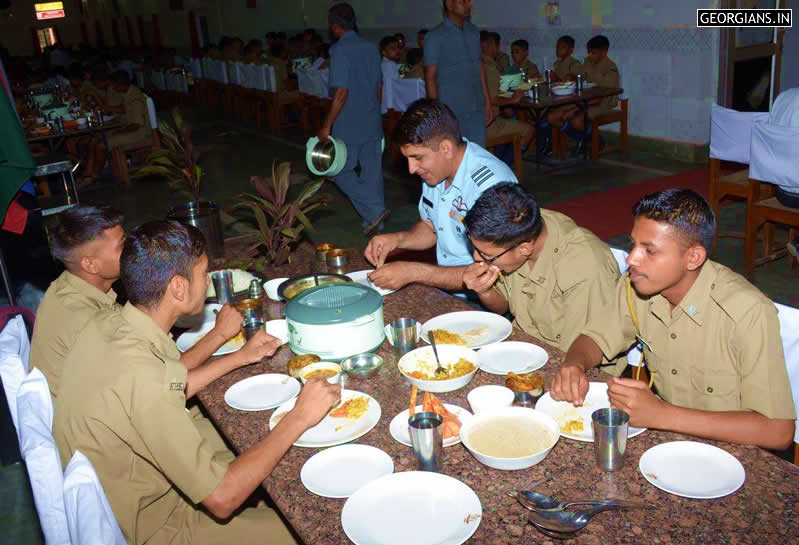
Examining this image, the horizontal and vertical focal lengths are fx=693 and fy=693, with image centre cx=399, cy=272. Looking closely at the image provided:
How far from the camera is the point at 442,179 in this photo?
2.83m

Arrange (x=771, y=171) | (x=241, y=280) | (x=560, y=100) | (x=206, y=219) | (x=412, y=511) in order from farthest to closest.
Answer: (x=560, y=100)
(x=771, y=171)
(x=206, y=219)
(x=241, y=280)
(x=412, y=511)

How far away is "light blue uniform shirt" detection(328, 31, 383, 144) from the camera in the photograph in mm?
5145

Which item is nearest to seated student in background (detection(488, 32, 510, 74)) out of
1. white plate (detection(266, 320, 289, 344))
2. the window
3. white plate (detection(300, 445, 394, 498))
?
white plate (detection(266, 320, 289, 344))

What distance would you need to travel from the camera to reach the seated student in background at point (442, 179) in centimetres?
262

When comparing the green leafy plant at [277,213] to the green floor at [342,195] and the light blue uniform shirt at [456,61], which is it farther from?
the light blue uniform shirt at [456,61]

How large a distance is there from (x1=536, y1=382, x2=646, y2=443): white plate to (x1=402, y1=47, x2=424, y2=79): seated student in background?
6125 millimetres

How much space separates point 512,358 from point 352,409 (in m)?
0.51

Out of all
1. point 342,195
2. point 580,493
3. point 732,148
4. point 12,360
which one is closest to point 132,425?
point 12,360

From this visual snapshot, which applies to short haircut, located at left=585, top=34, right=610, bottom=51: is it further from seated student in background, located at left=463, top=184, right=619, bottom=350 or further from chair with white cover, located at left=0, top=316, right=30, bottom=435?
chair with white cover, located at left=0, top=316, right=30, bottom=435

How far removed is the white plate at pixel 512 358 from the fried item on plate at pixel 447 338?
0.09 meters

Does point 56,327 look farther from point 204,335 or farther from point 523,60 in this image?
point 523,60

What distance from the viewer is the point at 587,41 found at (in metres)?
7.73

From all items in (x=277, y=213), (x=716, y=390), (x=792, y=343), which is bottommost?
(x=716, y=390)

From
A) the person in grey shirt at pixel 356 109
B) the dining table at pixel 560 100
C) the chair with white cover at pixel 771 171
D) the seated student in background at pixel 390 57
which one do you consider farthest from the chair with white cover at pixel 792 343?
the seated student in background at pixel 390 57
